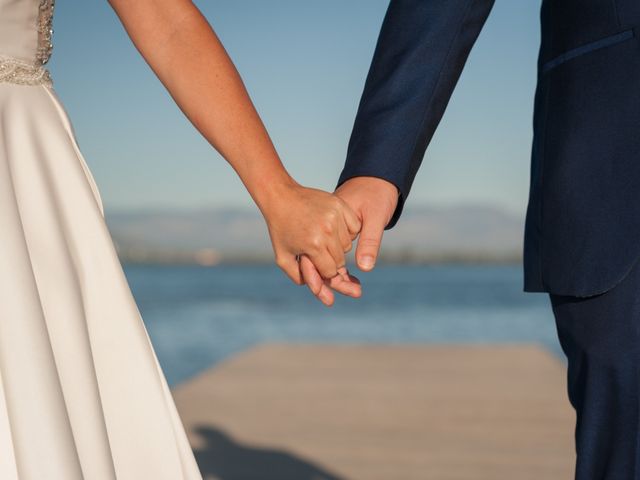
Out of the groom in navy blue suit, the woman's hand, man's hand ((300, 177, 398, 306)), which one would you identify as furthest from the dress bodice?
the groom in navy blue suit

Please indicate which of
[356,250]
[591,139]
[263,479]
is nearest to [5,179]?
[356,250]

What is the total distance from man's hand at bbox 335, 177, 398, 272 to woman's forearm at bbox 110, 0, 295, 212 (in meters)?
0.25

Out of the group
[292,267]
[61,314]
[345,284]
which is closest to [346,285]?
[345,284]

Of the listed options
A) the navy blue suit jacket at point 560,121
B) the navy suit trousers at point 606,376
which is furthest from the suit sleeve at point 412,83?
the navy suit trousers at point 606,376

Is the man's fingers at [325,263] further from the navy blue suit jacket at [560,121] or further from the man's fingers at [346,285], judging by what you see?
the navy blue suit jacket at [560,121]

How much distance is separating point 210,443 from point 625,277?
3.82m

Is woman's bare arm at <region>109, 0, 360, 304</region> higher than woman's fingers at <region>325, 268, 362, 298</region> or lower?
higher

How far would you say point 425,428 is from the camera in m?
5.54

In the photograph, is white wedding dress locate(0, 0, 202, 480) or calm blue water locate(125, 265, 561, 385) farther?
calm blue water locate(125, 265, 561, 385)

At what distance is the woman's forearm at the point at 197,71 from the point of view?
1.63 meters

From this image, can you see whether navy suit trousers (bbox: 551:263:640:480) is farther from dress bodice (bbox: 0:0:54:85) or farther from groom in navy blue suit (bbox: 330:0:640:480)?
dress bodice (bbox: 0:0:54:85)

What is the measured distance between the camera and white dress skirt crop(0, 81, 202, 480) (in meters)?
1.39

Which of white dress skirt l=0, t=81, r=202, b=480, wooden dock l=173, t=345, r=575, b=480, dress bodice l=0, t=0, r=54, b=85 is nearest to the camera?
white dress skirt l=0, t=81, r=202, b=480

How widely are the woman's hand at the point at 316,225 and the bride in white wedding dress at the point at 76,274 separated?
0.13m
